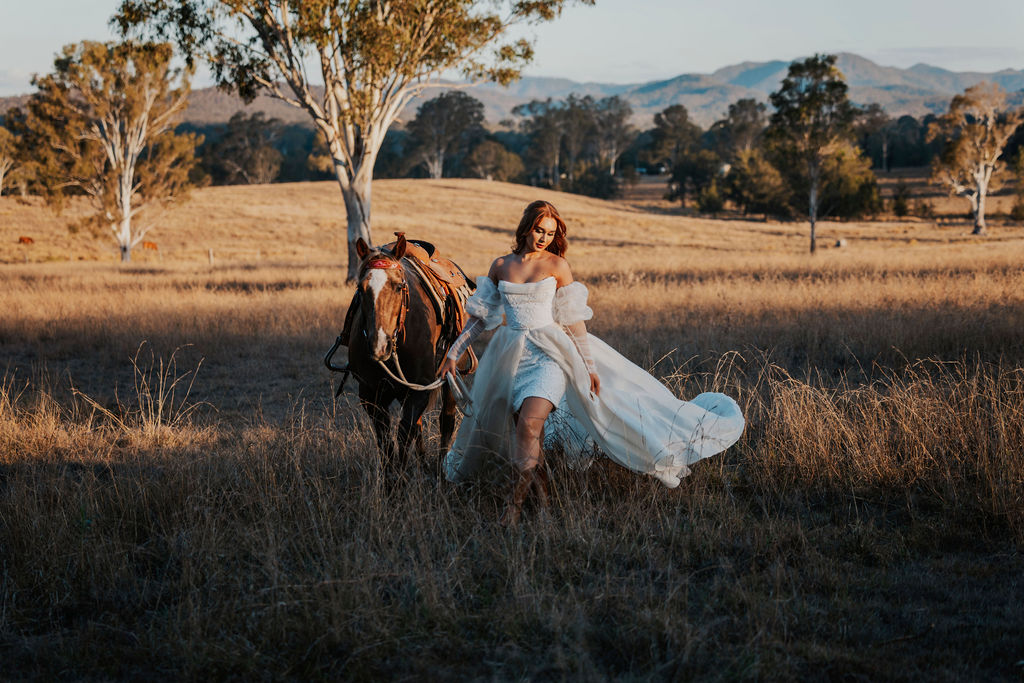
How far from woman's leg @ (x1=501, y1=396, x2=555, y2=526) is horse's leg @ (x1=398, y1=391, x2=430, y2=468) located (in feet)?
3.10

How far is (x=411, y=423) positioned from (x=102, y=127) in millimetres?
34648

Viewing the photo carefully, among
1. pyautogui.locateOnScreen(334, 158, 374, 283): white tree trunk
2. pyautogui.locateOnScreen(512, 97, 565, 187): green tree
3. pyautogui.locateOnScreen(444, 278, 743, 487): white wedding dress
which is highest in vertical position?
pyautogui.locateOnScreen(512, 97, 565, 187): green tree

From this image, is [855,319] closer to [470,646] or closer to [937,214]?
[470,646]

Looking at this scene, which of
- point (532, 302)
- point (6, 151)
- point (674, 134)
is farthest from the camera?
point (674, 134)

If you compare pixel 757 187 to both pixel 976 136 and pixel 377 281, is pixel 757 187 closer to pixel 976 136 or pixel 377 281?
pixel 976 136

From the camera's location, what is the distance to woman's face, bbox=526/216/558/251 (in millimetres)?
4352

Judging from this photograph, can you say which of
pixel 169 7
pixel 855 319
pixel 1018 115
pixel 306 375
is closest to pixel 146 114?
pixel 169 7

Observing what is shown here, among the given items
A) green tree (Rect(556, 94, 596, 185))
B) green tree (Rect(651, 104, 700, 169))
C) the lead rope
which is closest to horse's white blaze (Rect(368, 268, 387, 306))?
the lead rope

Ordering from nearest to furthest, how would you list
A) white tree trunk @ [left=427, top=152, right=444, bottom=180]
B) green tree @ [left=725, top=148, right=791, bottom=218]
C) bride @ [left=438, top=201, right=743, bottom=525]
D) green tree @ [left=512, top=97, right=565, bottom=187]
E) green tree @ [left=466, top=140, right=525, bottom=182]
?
bride @ [left=438, top=201, right=743, bottom=525] < green tree @ [left=725, top=148, right=791, bottom=218] < white tree trunk @ [left=427, top=152, right=444, bottom=180] < green tree @ [left=466, top=140, right=525, bottom=182] < green tree @ [left=512, top=97, right=565, bottom=187]

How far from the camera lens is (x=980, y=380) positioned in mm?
7250

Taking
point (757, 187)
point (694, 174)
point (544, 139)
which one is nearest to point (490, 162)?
point (544, 139)

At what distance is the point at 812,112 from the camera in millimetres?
31547

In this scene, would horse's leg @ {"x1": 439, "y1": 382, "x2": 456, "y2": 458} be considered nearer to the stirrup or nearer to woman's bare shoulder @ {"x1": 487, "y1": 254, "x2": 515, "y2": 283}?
the stirrup

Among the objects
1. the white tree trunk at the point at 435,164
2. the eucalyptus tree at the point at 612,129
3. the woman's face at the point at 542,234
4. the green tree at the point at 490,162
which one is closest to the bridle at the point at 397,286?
the woman's face at the point at 542,234
